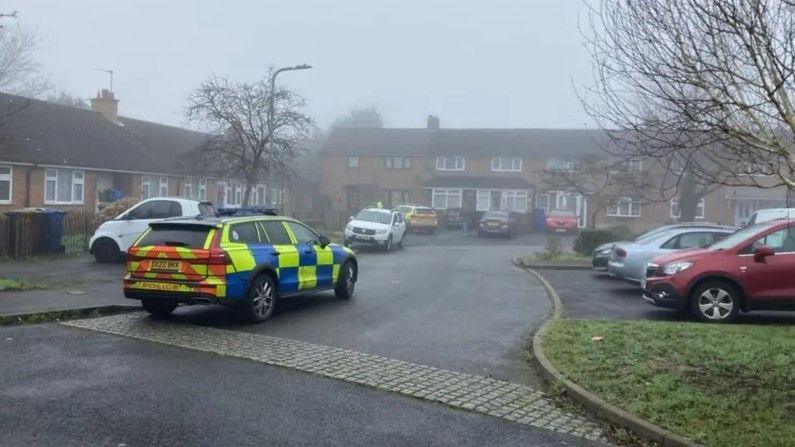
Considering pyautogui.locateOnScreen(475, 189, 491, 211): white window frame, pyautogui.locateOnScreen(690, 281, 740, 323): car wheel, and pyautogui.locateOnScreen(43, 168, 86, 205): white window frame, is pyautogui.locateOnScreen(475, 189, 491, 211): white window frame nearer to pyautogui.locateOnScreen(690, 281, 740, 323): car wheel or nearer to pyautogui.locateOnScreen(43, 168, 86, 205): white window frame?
pyautogui.locateOnScreen(43, 168, 86, 205): white window frame

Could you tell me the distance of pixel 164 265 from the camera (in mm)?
10094

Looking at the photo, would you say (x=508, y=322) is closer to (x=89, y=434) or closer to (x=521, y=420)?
(x=521, y=420)

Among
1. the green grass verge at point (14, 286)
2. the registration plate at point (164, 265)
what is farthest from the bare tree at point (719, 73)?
the green grass verge at point (14, 286)

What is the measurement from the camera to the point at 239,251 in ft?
33.8

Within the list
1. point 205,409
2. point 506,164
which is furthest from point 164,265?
point 506,164

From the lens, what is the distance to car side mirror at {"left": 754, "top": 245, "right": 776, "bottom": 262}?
1123cm

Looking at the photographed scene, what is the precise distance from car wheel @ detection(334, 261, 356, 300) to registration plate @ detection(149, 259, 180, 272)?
12.0ft

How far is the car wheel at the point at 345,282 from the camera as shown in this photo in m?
13.2

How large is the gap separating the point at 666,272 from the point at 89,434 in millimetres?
9240

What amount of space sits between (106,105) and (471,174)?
27.5 metres

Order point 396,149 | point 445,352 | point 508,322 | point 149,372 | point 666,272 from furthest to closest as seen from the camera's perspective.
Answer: point 396,149 → point 666,272 → point 508,322 → point 445,352 → point 149,372

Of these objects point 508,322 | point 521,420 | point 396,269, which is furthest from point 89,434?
point 396,269

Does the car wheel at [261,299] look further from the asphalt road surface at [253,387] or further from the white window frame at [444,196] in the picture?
the white window frame at [444,196]

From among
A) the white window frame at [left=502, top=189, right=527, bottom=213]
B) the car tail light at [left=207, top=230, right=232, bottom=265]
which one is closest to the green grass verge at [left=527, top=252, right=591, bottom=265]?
the car tail light at [left=207, top=230, right=232, bottom=265]
